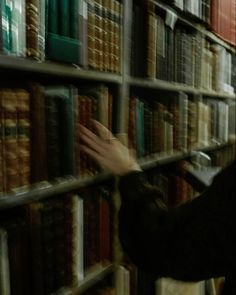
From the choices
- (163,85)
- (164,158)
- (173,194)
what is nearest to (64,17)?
(163,85)

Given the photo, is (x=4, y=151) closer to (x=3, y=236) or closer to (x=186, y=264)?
(x=3, y=236)

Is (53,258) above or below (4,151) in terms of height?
below

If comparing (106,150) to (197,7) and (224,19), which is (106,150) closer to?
(197,7)

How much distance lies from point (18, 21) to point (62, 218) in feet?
1.65

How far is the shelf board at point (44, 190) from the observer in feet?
3.25

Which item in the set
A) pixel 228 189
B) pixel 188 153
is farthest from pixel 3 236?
pixel 188 153

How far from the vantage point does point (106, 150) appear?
4.06 feet

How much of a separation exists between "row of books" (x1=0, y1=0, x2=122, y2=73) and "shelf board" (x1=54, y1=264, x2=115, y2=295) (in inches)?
23.3

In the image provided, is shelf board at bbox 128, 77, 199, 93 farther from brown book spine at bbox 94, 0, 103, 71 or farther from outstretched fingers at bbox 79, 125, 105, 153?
outstretched fingers at bbox 79, 125, 105, 153

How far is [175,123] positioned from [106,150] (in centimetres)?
79

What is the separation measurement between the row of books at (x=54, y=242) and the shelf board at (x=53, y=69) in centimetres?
32

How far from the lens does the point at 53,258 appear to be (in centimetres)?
114

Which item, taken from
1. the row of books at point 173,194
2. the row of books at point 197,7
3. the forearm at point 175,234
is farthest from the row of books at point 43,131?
the row of books at point 197,7

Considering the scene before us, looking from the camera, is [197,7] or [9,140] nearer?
[9,140]
